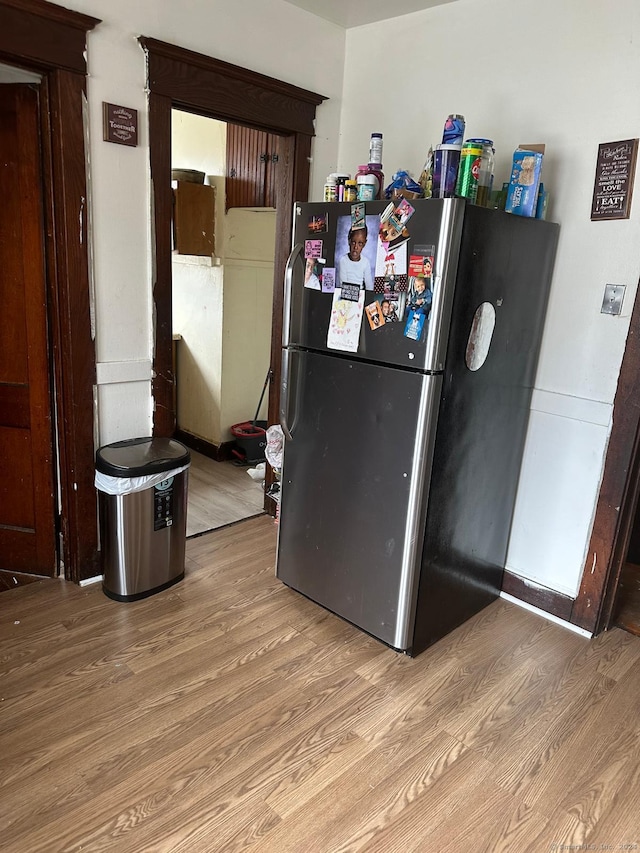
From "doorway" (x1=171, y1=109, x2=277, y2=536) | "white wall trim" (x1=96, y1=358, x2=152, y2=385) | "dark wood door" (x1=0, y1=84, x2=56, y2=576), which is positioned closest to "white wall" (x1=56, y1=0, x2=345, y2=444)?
"white wall trim" (x1=96, y1=358, x2=152, y2=385)

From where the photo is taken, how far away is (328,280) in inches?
87.4

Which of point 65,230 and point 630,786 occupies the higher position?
point 65,230

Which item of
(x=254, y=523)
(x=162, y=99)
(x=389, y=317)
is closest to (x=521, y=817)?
(x=389, y=317)

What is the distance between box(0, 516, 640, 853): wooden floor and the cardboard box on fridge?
1.68 metres

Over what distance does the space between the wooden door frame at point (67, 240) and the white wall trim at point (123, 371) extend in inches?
1.6

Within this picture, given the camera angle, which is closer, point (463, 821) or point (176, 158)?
point (463, 821)

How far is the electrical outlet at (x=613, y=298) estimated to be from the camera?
2.22 metres

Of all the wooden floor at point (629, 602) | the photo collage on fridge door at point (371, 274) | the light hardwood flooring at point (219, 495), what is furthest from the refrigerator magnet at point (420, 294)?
the light hardwood flooring at point (219, 495)

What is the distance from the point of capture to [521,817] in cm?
162

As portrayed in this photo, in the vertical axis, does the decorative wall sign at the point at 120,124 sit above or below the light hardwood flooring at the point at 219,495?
above

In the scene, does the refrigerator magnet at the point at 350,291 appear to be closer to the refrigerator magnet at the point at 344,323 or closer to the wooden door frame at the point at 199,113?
the refrigerator magnet at the point at 344,323

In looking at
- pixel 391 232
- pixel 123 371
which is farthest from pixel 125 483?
pixel 391 232

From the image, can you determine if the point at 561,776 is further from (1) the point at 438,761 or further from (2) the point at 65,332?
(2) the point at 65,332

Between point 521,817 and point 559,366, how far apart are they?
63.4 inches
